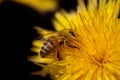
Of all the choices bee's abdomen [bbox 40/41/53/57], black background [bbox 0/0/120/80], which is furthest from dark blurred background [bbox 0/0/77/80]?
bee's abdomen [bbox 40/41/53/57]

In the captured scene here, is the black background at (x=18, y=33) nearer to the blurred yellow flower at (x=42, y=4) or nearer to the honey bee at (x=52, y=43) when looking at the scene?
the blurred yellow flower at (x=42, y=4)

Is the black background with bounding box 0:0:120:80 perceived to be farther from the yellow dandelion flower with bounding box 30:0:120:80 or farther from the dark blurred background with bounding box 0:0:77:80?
the yellow dandelion flower with bounding box 30:0:120:80

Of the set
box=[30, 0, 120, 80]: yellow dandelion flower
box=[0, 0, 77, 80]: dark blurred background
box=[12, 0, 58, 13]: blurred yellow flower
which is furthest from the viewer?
box=[12, 0, 58, 13]: blurred yellow flower

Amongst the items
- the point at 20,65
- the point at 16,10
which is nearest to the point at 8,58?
the point at 20,65

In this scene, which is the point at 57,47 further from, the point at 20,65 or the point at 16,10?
the point at 16,10

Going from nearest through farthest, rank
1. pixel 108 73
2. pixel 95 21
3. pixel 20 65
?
1. pixel 108 73
2. pixel 95 21
3. pixel 20 65

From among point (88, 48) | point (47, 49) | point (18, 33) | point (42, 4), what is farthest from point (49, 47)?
point (42, 4)
